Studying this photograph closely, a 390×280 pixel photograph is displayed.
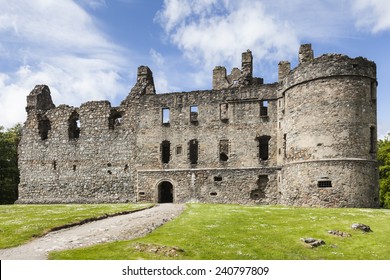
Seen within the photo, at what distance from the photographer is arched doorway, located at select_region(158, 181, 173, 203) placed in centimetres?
4098

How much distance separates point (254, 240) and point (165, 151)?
24.2 m

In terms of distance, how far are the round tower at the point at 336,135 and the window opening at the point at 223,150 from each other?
735cm

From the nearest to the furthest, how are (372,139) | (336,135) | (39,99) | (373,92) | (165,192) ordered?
(336,135)
(372,139)
(373,92)
(165,192)
(39,99)

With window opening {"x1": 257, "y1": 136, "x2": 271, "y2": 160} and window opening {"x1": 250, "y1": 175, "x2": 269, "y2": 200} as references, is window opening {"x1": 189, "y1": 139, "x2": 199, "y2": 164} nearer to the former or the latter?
window opening {"x1": 257, "y1": 136, "x2": 271, "y2": 160}

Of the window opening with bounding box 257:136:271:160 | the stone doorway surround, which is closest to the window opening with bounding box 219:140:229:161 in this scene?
the window opening with bounding box 257:136:271:160

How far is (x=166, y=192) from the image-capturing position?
42.0 m

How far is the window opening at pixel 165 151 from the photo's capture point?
133 feet

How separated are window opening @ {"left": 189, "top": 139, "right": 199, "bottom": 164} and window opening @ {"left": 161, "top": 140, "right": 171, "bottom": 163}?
2051 millimetres

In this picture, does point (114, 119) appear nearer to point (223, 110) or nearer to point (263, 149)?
point (223, 110)

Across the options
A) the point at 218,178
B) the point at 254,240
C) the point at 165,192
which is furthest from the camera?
the point at 165,192

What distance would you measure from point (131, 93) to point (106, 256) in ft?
93.0

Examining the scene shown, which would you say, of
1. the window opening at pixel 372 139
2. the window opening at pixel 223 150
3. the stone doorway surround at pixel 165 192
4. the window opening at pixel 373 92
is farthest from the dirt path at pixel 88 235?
the window opening at pixel 373 92

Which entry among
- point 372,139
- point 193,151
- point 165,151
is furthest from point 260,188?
point 165,151

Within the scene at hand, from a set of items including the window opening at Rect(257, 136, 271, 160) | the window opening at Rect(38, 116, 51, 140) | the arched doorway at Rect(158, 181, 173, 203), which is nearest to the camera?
the window opening at Rect(257, 136, 271, 160)
